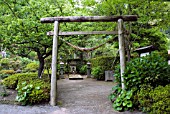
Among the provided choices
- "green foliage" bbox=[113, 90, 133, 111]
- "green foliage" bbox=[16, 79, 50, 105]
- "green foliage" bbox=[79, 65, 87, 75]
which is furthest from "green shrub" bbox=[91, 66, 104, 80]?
"green foliage" bbox=[113, 90, 133, 111]

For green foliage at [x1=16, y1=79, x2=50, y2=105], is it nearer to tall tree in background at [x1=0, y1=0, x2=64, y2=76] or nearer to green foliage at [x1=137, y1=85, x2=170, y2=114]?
tall tree in background at [x1=0, y1=0, x2=64, y2=76]

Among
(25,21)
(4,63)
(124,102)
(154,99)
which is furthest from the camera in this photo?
(4,63)

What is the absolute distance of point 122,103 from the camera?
4621mm

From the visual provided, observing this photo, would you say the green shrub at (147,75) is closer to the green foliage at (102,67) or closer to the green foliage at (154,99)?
the green foliage at (154,99)

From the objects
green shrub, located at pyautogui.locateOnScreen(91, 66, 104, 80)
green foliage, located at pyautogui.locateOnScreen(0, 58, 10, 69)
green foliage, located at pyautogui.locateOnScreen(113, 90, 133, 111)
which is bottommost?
green foliage, located at pyautogui.locateOnScreen(113, 90, 133, 111)

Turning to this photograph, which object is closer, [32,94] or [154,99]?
[154,99]

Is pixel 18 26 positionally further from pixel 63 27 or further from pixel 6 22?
pixel 63 27

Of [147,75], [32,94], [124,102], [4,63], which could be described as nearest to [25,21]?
[32,94]

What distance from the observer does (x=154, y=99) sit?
3.72 m

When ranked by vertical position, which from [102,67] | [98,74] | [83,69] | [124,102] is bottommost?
[124,102]

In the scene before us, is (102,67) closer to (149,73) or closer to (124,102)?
(124,102)

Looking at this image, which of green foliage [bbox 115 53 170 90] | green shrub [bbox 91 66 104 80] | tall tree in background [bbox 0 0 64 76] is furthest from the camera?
green shrub [bbox 91 66 104 80]

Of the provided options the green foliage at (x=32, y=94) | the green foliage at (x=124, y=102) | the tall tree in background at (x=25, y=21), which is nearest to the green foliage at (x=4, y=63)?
the tall tree in background at (x=25, y=21)

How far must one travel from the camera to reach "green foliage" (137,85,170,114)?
3.50 meters
